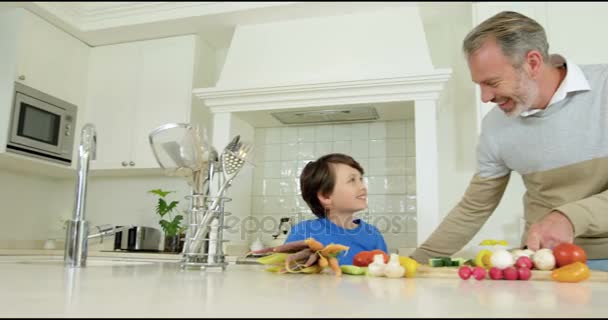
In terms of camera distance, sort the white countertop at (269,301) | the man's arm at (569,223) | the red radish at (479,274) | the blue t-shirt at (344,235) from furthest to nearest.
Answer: the blue t-shirt at (344,235)
the man's arm at (569,223)
the red radish at (479,274)
the white countertop at (269,301)

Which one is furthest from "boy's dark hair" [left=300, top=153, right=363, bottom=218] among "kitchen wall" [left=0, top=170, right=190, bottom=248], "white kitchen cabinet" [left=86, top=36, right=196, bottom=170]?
"kitchen wall" [left=0, top=170, right=190, bottom=248]

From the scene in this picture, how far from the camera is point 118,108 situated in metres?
3.13

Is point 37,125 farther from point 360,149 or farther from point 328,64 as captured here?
point 360,149

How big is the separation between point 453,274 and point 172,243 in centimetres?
230

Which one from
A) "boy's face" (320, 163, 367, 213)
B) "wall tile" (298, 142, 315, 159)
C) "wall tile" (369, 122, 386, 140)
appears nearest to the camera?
"boy's face" (320, 163, 367, 213)

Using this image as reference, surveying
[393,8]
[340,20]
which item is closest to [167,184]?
[340,20]

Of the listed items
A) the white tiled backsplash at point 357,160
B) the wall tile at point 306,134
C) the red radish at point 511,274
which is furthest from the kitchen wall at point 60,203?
the red radish at point 511,274

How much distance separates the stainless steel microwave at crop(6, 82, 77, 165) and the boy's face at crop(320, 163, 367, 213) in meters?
1.81

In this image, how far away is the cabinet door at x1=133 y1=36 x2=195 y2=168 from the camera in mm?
3006

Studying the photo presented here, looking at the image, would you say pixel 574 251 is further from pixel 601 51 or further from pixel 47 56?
pixel 47 56

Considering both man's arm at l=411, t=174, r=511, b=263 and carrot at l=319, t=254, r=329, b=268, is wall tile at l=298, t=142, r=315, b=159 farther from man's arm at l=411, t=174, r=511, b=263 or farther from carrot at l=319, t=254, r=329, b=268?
carrot at l=319, t=254, r=329, b=268

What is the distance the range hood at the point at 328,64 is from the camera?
256cm

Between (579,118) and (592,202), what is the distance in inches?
12.5

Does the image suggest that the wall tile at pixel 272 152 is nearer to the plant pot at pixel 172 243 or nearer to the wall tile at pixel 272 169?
the wall tile at pixel 272 169
